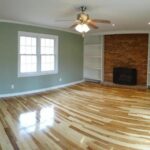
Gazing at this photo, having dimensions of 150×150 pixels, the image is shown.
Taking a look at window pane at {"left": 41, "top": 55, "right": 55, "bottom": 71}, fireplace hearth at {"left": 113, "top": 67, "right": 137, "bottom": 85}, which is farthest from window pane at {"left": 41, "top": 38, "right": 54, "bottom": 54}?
Answer: fireplace hearth at {"left": 113, "top": 67, "right": 137, "bottom": 85}

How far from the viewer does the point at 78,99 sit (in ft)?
19.5

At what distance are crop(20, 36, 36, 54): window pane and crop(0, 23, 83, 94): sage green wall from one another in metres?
0.29

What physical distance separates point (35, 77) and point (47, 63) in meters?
0.85

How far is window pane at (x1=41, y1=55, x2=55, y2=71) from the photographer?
7171mm

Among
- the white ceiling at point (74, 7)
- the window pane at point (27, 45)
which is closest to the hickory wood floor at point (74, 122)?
the window pane at point (27, 45)

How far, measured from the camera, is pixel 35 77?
6836 millimetres

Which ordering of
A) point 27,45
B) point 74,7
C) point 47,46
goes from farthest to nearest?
point 47,46
point 27,45
point 74,7

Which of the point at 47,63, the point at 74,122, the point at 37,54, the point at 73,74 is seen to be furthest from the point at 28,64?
the point at 74,122

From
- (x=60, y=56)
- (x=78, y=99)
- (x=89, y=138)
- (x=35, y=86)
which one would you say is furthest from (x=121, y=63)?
(x=89, y=138)

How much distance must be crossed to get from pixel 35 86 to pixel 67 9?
11.3 feet

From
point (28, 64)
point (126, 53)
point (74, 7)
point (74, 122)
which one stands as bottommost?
point (74, 122)

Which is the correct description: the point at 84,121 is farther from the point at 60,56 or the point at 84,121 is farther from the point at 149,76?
the point at 149,76

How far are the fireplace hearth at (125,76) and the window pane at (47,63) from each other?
307 cm

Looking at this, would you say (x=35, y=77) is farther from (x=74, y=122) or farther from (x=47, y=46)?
(x=74, y=122)
